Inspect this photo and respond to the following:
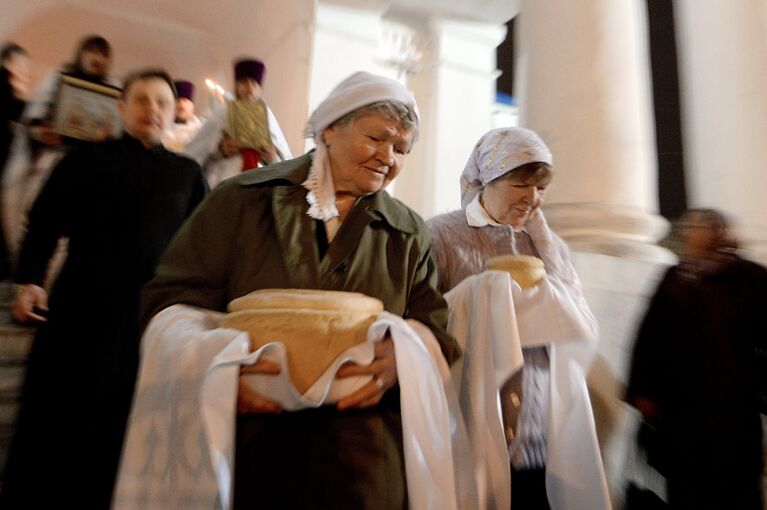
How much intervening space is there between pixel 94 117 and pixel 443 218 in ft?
7.15

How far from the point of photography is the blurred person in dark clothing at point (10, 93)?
3.36 m

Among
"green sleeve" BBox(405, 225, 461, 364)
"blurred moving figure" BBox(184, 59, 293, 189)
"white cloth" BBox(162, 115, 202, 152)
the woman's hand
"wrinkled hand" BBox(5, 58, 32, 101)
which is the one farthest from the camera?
"white cloth" BBox(162, 115, 202, 152)

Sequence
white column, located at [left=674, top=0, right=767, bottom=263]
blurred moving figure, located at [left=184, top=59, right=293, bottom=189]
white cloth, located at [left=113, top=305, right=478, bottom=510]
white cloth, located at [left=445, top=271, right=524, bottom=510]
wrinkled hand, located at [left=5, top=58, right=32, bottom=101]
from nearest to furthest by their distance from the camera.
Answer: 1. white cloth, located at [left=113, top=305, right=478, bottom=510]
2. white cloth, located at [left=445, top=271, right=524, bottom=510]
3. blurred moving figure, located at [left=184, top=59, right=293, bottom=189]
4. wrinkled hand, located at [left=5, top=58, right=32, bottom=101]
5. white column, located at [left=674, top=0, right=767, bottom=263]

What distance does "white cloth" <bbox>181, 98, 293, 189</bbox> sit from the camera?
322 centimetres

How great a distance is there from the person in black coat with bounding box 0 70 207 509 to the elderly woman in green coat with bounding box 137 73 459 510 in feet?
2.50

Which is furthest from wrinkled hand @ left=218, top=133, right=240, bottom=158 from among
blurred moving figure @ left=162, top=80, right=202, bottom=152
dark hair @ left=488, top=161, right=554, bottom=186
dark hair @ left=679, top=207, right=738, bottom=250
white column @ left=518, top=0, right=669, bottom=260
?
dark hair @ left=679, top=207, right=738, bottom=250

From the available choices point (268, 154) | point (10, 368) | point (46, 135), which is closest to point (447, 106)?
point (268, 154)

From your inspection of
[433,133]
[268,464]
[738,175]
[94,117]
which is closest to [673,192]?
[738,175]

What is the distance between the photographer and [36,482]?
6.65 ft

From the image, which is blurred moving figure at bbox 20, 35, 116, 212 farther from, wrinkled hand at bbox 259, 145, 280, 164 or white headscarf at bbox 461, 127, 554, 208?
white headscarf at bbox 461, 127, 554, 208

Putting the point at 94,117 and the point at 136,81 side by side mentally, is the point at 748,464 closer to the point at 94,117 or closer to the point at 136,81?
the point at 136,81

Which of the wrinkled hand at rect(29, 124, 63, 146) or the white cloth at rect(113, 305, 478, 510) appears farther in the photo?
the wrinkled hand at rect(29, 124, 63, 146)

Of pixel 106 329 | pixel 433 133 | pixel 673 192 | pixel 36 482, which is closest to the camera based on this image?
pixel 36 482

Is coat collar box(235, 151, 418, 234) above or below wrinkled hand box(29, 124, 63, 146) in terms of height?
below
